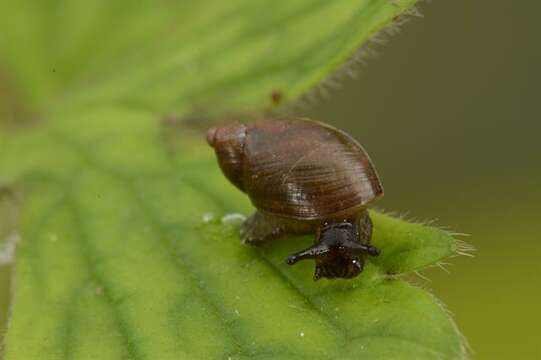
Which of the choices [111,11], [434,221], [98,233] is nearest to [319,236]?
[434,221]

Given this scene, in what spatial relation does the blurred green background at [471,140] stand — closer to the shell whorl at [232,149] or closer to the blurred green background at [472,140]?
the blurred green background at [472,140]

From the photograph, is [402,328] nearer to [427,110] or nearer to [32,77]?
[32,77]

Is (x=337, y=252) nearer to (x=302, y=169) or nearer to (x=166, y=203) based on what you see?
(x=302, y=169)

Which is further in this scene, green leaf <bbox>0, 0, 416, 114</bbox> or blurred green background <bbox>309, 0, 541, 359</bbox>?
blurred green background <bbox>309, 0, 541, 359</bbox>

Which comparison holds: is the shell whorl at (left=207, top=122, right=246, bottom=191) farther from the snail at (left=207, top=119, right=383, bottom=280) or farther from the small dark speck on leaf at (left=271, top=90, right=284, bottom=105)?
the small dark speck on leaf at (left=271, top=90, right=284, bottom=105)

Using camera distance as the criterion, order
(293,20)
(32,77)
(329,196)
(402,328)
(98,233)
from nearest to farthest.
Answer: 1. (402,328)
2. (329,196)
3. (98,233)
4. (293,20)
5. (32,77)

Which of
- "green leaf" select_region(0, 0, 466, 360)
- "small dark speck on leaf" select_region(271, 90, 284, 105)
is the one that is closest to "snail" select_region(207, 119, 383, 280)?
"green leaf" select_region(0, 0, 466, 360)
